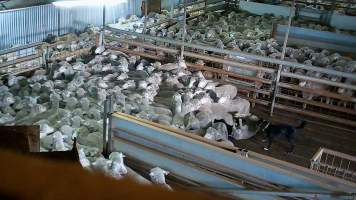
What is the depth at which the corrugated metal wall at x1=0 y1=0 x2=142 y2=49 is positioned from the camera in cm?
955


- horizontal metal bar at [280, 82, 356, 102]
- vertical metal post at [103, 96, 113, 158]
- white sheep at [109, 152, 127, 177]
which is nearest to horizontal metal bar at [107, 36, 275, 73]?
horizontal metal bar at [280, 82, 356, 102]

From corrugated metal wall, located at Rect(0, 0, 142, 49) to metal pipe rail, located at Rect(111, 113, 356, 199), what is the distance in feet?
17.2

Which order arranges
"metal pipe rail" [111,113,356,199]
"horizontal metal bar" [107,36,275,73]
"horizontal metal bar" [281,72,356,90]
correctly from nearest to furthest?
"metal pipe rail" [111,113,356,199] < "horizontal metal bar" [281,72,356,90] < "horizontal metal bar" [107,36,275,73]

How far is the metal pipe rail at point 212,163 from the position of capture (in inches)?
179

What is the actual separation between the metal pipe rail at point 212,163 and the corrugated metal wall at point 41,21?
17.2 feet

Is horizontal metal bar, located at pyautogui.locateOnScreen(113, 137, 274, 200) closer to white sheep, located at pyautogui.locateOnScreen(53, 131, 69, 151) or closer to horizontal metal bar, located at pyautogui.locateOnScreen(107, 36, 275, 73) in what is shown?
white sheep, located at pyautogui.locateOnScreen(53, 131, 69, 151)

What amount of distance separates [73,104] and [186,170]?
256cm

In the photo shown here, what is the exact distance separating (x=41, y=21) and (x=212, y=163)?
685 cm

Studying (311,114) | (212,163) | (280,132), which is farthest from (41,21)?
(212,163)

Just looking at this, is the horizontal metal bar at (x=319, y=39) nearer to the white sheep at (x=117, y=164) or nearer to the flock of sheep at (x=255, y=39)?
A: the flock of sheep at (x=255, y=39)

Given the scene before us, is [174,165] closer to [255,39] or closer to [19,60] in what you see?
[19,60]

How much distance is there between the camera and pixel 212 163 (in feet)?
16.2

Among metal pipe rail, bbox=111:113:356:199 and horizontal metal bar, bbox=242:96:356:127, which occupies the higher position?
metal pipe rail, bbox=111:113:356:199

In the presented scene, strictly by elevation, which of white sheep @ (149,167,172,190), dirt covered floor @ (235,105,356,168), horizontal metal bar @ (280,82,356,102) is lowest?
dirt covered floor @ (235,105,356,168)
